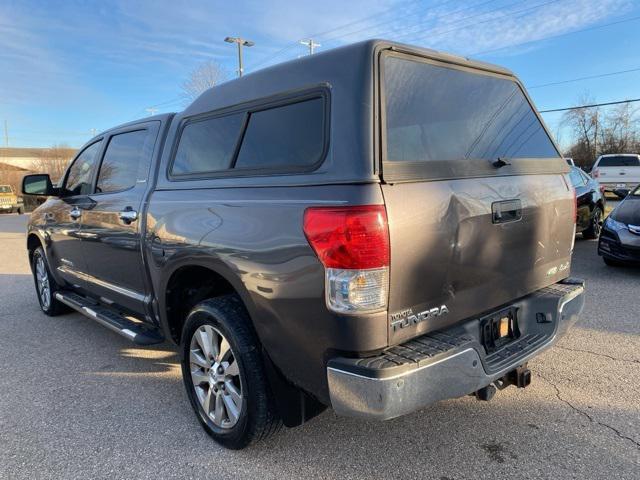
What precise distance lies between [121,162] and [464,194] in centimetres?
281

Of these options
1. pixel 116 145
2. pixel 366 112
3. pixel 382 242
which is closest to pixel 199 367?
pixel 382 242

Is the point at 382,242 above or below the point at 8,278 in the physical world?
above

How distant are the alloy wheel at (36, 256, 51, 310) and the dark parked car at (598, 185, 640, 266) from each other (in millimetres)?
7067

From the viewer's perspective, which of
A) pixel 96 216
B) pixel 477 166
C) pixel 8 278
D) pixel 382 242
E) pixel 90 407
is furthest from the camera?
pixel 8 278

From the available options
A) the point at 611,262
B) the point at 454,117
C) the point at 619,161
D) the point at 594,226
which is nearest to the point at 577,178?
the point at 594,226

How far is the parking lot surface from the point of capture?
2541 mm

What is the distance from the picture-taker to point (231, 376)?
2.69 metres

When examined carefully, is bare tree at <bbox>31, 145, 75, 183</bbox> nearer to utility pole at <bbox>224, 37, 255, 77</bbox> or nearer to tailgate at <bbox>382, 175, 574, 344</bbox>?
utility pole at <bbox>224, 37, 255, 77</bbox>

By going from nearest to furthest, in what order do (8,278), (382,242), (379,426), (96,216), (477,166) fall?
(382,242) → (477,166) → (379,426) → (96,216) → (8,278)

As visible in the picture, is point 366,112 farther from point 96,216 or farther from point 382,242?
point 96,216

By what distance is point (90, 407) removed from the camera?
3316mm

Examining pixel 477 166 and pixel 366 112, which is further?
pixel 477 166

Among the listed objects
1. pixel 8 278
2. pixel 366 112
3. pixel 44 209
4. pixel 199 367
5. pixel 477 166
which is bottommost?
pixel 8 278

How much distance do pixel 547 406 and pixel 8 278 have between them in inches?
325
